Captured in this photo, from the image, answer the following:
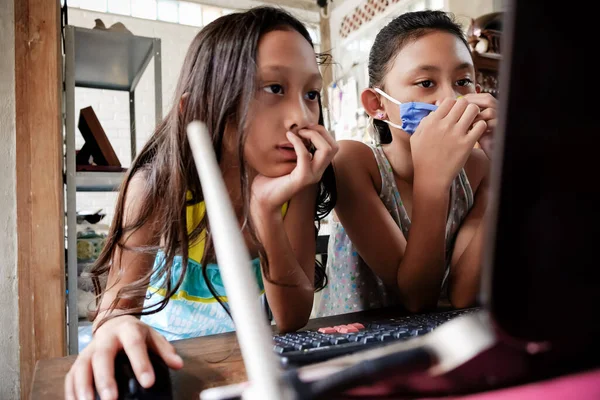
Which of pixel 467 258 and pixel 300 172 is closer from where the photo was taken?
pixel 300 172

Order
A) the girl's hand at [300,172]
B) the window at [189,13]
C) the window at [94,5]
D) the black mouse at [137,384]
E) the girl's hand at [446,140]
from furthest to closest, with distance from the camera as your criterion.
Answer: the window at [189,13]
the window at [94,5]
the girl's hand at [446,140]
the girl's hand at [300,172]
the black mouse at [137,384]

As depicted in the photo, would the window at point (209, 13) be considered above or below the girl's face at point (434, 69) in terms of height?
above

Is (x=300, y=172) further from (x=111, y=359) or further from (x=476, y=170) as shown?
(x=476, y=170)

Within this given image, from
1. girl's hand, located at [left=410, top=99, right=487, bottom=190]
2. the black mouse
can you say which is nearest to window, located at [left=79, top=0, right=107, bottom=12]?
girl's hand, located at [left=410, top=99, right=487, bottom=190]

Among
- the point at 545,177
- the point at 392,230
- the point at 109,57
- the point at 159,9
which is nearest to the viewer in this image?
the point at 545,177

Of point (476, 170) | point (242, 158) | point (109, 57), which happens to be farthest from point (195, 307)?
point (109, 57)

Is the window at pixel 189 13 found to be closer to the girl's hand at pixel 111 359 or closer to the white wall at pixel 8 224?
the white wall at pixel 8 224

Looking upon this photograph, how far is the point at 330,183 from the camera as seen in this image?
842 millimetres

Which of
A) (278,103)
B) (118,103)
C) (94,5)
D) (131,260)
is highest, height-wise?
(94,5)

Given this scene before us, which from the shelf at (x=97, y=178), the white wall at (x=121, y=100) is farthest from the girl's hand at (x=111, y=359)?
the white wall at (x=121, y=100)

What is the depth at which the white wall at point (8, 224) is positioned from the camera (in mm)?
1122

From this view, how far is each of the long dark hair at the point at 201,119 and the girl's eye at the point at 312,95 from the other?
0.30 feet

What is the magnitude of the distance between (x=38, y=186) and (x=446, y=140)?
3.27 ft

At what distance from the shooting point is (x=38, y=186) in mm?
1132
